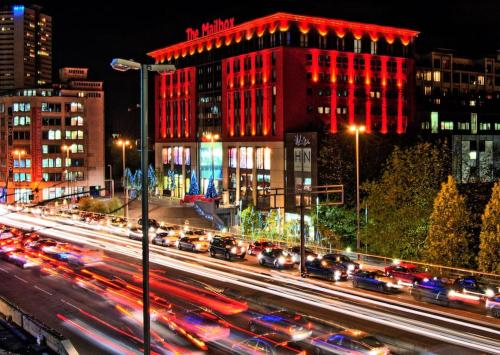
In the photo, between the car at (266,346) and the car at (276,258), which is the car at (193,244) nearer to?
the car at (276,258)

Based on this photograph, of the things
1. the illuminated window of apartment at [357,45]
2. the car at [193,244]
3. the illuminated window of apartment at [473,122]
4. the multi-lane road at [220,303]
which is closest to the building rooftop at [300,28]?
the illuminated window of apartment at [357,45]

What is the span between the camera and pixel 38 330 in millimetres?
23172

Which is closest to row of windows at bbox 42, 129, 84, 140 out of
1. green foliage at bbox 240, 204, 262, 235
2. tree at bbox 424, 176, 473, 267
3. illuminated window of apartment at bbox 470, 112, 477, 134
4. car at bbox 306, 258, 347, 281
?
green foliage at bbox 240, 204, 262, 235

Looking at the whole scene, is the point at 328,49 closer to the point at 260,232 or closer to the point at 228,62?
the point at 228,62

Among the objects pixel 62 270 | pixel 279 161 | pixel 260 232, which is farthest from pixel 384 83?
pixel 62 270

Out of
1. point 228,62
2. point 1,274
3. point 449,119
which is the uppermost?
point 228,62

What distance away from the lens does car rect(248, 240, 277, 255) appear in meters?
48.1

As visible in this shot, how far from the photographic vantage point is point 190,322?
2648 cm

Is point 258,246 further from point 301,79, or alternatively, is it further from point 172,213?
point 301,79

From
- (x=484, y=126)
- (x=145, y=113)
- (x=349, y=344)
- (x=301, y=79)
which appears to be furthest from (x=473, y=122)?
(x=145, y=113)

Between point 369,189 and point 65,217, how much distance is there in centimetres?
4110

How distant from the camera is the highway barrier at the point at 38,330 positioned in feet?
67.9

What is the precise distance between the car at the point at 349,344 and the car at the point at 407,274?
43.1ft

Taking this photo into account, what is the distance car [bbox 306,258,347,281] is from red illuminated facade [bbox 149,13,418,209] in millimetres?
40433
